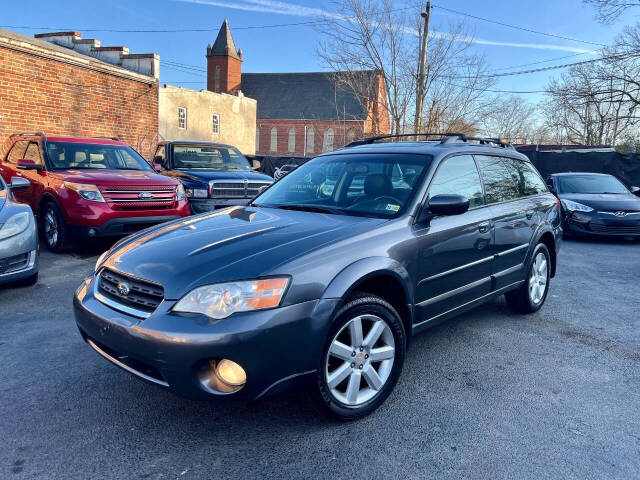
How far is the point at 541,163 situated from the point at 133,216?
50.8 feet

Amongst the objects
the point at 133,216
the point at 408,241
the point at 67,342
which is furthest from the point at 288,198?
the point at 133,216

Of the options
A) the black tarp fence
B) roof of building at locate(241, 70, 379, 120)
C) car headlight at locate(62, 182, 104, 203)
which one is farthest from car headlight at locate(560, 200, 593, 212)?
roof of building at locate(241, 70, 379, 120)

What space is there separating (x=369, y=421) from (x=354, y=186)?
1707 mm

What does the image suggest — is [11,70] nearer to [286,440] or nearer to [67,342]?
[67,342]

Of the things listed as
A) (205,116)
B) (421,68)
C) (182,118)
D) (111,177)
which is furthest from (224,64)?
(111,177)

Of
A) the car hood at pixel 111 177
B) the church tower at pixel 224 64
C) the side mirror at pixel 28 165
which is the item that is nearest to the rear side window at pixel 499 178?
the car hood at pixel 111 177

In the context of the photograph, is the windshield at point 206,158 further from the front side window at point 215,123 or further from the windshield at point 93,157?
the front side window at point 215,123

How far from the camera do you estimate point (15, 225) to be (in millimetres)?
4961

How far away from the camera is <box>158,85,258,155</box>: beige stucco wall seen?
29.4 m

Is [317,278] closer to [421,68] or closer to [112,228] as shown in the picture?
[112,228]

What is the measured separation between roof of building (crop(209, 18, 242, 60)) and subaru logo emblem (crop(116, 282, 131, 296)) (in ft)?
189

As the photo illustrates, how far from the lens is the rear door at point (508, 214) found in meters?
4.07

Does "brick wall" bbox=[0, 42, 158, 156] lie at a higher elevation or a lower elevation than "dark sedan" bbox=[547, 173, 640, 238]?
higher

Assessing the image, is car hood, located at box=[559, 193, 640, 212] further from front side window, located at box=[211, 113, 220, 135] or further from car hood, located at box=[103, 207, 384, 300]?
front side window, located at box=[211, 113, 220, 135]
